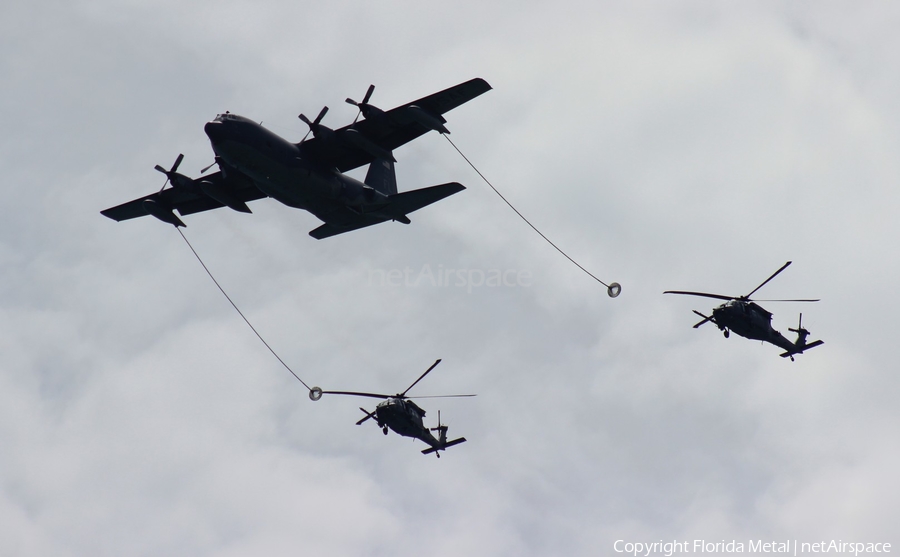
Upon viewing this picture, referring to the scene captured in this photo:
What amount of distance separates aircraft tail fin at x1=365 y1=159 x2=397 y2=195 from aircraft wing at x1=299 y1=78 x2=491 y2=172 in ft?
8.12

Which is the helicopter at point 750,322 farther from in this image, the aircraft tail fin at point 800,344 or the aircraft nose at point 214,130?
the aircraft nose at point 214,130

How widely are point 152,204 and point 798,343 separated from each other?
106 feet

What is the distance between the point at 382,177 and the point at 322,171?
5.51 m

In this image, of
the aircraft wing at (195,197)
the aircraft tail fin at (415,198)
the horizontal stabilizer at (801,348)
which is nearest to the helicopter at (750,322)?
the horizontal stabilizer at (801,348)

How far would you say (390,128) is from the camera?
44219 mm

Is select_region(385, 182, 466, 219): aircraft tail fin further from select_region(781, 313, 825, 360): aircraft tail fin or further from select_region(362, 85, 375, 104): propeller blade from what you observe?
select_region(781, 313, 825, 360): aircraft tail fin

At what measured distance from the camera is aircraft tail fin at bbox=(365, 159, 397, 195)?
162ft

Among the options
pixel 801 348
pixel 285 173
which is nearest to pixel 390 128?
pixel 285 173

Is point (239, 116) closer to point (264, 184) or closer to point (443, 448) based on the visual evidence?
point (264, 184)

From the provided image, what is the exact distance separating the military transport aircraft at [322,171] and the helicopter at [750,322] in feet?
48.0

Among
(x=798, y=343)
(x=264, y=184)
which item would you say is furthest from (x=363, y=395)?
(x=798, y=343)

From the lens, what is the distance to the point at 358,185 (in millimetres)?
46031

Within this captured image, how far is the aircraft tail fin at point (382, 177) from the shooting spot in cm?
4950

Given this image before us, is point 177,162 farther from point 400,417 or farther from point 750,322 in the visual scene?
point 750,322
